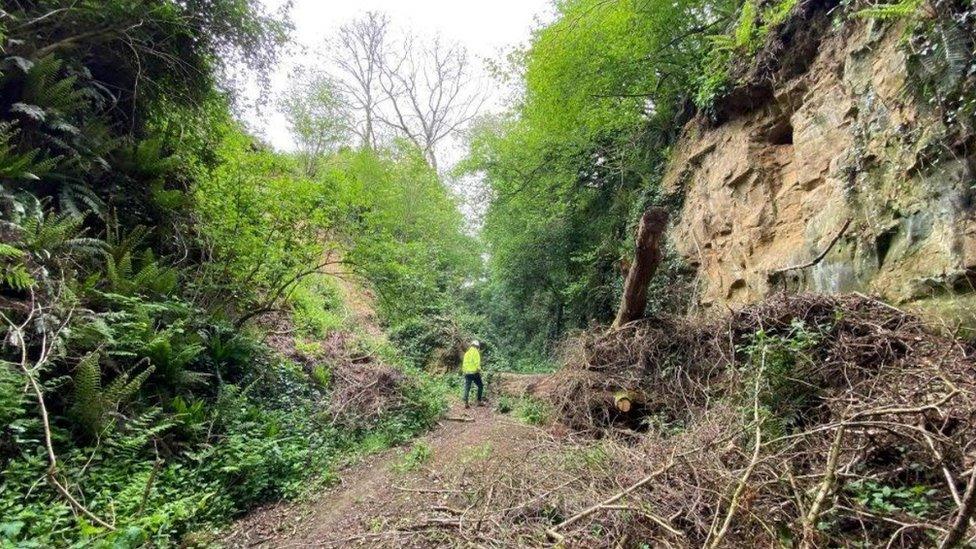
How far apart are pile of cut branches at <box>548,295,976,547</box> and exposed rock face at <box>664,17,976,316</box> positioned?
0.66m

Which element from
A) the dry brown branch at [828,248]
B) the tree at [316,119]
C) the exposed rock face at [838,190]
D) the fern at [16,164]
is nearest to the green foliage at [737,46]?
the exposed rock face at [838,190]

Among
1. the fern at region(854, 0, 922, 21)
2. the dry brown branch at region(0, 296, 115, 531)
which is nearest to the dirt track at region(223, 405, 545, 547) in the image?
the dry brown branch at region(0, 296, 115, 531)

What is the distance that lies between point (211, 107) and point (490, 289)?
11.1m

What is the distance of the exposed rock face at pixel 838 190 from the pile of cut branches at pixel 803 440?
66cm

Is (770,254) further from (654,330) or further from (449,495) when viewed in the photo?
(449,495)

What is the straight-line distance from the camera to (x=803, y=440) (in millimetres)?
2873

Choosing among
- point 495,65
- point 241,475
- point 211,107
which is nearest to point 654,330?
point 241,475

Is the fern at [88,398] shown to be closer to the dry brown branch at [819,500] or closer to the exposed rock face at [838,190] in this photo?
the dry brown branch at [819,500]

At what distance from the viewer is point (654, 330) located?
230 inches

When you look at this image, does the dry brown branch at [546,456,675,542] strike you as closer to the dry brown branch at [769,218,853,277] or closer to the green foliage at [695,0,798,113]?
the dry brown branch at [769,218,853,277]

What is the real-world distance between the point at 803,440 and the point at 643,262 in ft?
9.91

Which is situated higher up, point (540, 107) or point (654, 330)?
point (540, 107)

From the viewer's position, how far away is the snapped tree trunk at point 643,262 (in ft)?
16.4

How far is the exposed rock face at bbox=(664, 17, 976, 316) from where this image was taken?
12.5 ft
